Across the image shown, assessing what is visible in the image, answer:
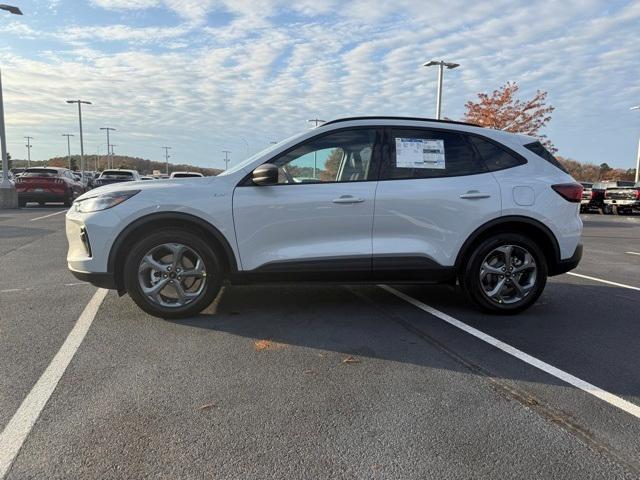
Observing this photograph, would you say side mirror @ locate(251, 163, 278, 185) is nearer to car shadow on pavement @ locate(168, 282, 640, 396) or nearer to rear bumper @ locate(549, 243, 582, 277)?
car shadow on pavement @ locate(168, 282, 640, 396)

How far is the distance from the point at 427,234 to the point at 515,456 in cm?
242

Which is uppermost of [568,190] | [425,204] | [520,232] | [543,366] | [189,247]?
[568,190]

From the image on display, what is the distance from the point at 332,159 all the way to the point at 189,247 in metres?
1.51

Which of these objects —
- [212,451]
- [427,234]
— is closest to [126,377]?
[212,451]

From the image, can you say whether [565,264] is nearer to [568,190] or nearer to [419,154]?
[568,190]

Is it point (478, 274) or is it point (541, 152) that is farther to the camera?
point (541, 152)

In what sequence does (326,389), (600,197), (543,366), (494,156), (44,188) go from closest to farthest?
(326,389) < (543,366) < (494,156) < (44,188) < (600,197)

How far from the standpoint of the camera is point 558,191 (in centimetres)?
477

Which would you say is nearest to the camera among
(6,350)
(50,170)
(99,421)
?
(99,421)

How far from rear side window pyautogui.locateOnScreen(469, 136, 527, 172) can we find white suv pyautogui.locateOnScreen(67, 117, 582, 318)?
0.04 ft

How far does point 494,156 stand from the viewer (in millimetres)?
4777

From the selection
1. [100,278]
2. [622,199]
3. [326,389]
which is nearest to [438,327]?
[326,389]

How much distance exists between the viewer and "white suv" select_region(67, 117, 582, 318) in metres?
4.34

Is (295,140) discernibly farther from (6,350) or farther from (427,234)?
(6,350)
